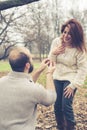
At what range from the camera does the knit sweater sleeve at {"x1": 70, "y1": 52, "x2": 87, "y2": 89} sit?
4597mm

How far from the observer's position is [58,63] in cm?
488

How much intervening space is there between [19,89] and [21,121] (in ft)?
0.96

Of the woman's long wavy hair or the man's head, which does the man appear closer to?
the man's head

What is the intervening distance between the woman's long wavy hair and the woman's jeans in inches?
22.2

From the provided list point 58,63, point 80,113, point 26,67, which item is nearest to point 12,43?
point 80,113

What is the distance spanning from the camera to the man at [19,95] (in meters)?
2.90

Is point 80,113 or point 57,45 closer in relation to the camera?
point 57,45

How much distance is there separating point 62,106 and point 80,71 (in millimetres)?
595

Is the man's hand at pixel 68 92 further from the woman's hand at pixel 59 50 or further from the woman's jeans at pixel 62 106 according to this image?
the woman's hand at pixel 59 50

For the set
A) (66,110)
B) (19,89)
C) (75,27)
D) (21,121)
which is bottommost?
(66,110)

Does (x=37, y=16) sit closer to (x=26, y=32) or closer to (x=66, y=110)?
(x=26, y=32)

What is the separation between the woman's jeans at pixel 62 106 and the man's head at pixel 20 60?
1.82m

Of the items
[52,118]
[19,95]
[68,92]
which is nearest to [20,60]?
[19,95]

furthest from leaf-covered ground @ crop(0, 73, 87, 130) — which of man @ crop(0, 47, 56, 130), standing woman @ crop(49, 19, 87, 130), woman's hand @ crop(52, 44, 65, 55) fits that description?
man @ crop(0, 47, 56, 130)
